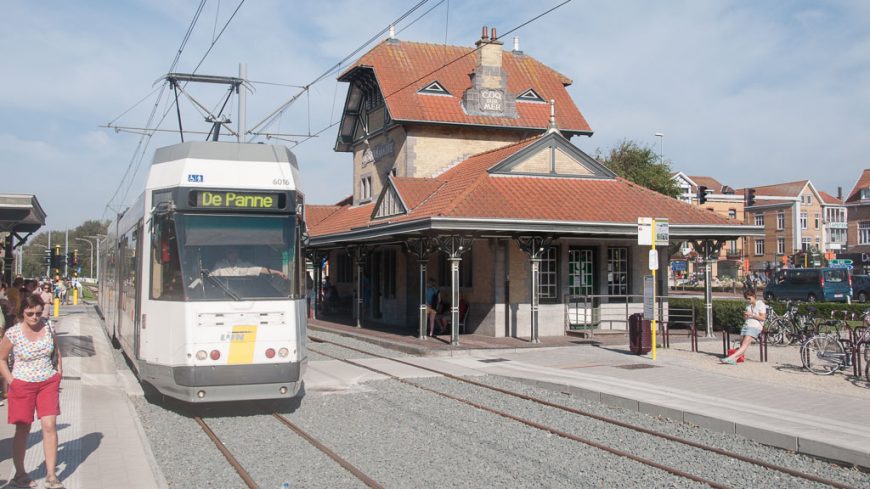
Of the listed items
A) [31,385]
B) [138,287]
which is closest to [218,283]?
[138,287]

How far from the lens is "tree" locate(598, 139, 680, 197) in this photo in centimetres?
5388

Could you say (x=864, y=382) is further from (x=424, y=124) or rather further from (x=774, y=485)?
(x=424, y=124)

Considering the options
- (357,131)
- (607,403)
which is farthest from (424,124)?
(607,403)

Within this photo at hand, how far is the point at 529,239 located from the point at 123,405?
1160 cm

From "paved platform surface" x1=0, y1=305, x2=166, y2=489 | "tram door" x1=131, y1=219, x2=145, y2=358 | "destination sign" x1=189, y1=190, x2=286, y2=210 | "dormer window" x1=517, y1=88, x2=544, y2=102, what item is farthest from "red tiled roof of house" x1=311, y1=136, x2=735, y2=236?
"paved platform surface" x1=0, y1=305, x2=166, y2=489

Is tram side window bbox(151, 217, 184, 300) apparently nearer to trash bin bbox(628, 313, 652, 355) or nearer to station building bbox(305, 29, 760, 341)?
station building bbox(305, 29, 760, 341)

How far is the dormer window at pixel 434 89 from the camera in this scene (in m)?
31.3

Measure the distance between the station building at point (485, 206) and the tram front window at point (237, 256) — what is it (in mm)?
8579

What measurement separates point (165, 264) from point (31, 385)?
368 centimetres

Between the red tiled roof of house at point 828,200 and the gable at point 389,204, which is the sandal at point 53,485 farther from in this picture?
the red tiled roof of house at point 828,200

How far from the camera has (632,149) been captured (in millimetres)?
55562

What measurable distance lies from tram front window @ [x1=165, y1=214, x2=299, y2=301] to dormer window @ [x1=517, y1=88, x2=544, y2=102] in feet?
75.7

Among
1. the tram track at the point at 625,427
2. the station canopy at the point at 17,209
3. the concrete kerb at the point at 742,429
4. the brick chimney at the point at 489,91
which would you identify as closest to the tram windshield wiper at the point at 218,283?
the tram track at the point at 625,427

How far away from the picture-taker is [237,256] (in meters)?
10.6
